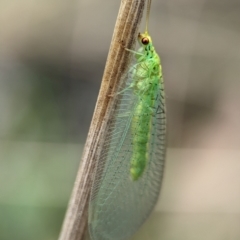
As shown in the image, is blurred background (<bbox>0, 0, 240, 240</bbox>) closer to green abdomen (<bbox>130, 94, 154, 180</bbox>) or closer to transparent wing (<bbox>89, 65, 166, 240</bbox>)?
transparent wing (<bbox>89, 65, 166, 240</bbox>)

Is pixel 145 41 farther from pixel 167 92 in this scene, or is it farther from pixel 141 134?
pixel 167 92

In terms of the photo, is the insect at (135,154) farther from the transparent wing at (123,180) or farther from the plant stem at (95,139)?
the plant stem at (95,139)

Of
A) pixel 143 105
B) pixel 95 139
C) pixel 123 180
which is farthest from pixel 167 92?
pixel 95 139

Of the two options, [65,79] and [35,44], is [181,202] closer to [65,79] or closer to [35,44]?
[65,79]

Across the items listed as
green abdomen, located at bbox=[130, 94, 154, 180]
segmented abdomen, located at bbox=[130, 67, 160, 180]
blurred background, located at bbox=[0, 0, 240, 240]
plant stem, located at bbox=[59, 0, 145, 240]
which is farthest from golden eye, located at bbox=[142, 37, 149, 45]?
blurred background, located at bbox=[0, 0, 240, 240]

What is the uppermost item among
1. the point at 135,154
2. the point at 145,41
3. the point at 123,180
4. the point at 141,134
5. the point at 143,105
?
the point at 145,41

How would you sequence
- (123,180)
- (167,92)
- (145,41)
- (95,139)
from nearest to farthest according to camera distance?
(95,139)
(145,41)
(123,180)
(167,92)
